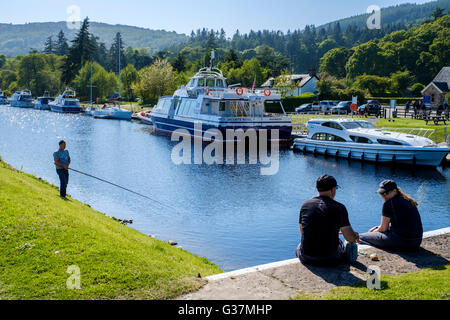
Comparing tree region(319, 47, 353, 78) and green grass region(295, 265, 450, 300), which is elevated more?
tree region(319, 47, 353, 78)

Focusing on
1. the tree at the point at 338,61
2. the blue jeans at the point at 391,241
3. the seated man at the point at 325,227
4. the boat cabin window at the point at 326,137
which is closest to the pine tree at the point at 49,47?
the tree at the point at 338,61

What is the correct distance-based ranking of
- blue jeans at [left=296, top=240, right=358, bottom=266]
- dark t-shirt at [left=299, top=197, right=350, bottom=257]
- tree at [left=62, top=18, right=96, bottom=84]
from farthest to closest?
1. tree at [left=62, top=18, right=96, bottom=84]
2. blue jeans at [left=296, top=240, right=358, bottom=266]
3. dark t-shirt at [left=299, top=197, right=350, bottom=257]

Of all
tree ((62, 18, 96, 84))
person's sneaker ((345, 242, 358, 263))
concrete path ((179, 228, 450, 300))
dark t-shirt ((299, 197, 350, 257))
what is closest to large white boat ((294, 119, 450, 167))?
concrete path ((179, 228, 450, 300))

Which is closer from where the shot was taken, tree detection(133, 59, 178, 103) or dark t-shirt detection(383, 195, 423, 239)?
dark t-shirt detection(383, 195, 423, 239)

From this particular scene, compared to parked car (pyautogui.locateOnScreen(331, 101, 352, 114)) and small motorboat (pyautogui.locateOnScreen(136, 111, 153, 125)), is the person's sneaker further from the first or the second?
small motorboat (pyautogui.locateOnScreen(136, 111, 153, 125))

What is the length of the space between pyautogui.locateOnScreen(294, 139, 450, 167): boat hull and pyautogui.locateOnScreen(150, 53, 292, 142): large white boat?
19.3 feet

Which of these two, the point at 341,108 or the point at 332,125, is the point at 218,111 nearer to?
the point at 332,125

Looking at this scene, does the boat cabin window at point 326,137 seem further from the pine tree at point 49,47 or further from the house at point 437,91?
the pine tree at point 49,47

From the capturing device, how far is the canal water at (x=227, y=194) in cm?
1454

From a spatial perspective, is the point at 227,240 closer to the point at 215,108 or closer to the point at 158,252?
the point at 158,252

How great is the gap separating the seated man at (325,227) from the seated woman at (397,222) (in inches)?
49.0

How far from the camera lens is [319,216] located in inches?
292

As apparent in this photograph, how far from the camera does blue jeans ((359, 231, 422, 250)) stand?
883cm

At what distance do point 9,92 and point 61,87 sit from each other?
30514 millimetres
